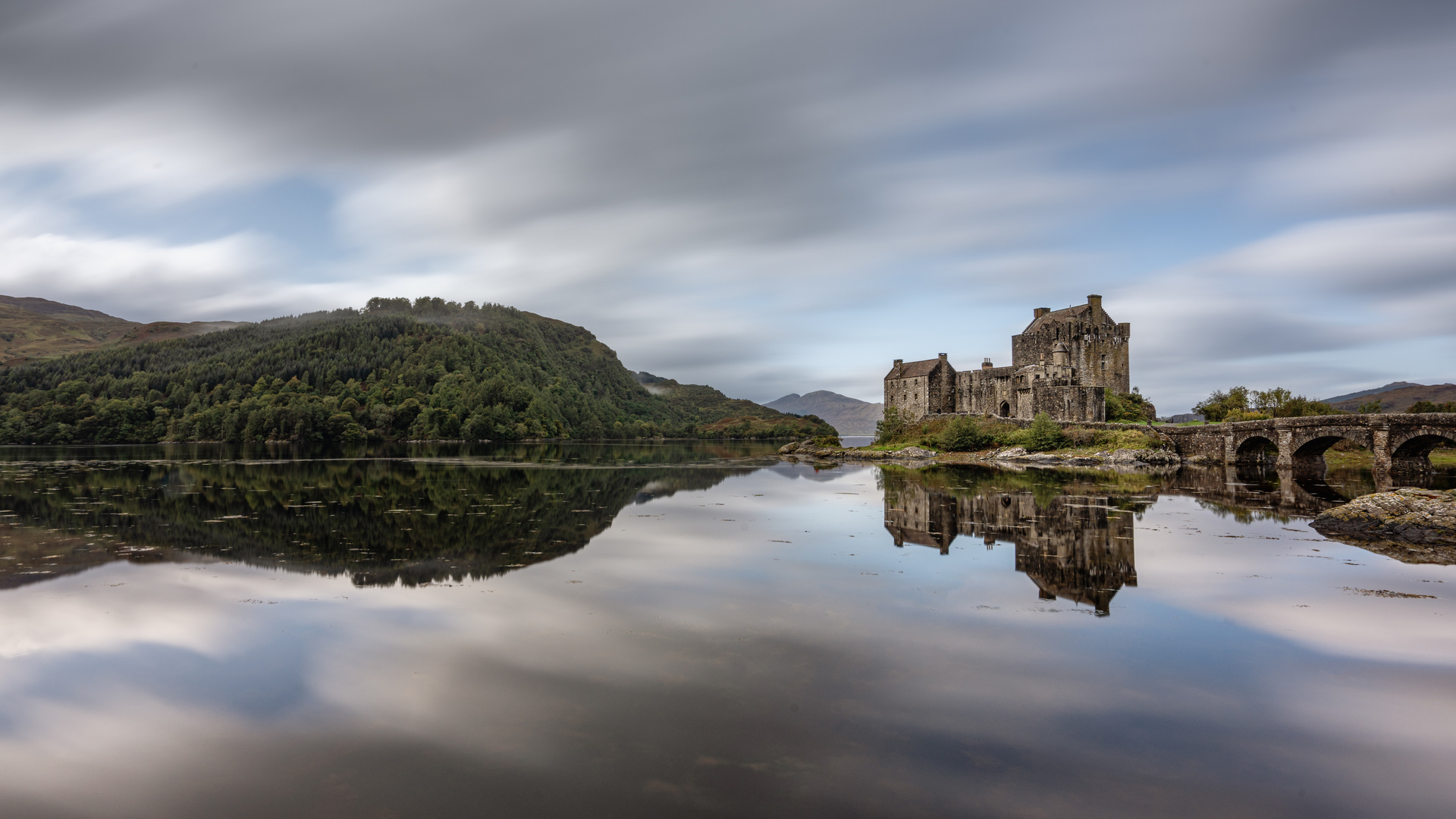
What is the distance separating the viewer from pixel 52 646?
8992 mm

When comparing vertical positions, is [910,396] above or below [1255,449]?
above

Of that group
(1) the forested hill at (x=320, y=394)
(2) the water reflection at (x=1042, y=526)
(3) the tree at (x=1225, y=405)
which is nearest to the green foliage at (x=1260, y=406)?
(3) the tree at (x=1225, y=405)

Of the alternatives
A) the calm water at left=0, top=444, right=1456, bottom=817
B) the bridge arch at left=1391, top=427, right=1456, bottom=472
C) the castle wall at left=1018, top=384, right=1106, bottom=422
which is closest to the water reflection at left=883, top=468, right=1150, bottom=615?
the calm water at left=0, top=444, right=1456, bottom=817

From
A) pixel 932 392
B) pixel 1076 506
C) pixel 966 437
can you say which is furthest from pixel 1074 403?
pixel 1076 506

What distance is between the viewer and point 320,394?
13650 centimetres

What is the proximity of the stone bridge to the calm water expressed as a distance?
26863 mm

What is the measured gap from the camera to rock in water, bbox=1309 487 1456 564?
17.1 meters

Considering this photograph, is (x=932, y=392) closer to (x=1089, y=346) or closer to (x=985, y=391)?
(x=985, y=391)

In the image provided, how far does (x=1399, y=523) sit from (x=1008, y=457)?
36.4m

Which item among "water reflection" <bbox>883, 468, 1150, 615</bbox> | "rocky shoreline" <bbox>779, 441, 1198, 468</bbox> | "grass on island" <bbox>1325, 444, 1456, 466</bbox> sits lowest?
"water reflection" <bbox>883, 468, 1150, 615</bbox>

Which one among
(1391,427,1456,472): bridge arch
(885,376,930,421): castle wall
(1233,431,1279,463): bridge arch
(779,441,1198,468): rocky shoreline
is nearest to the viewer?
(1391,427,1456,472): bridge arch

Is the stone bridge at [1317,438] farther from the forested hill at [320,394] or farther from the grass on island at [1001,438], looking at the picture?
the forested hill at [320,394]

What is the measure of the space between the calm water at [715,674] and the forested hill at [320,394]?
110m

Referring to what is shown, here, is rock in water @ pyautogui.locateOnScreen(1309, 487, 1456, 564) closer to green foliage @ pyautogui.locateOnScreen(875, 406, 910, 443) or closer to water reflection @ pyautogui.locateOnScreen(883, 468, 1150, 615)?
water reflection @ pyautogui.locateOnScreen(883, 468, 1150, 615)
